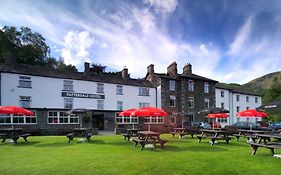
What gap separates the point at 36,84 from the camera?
2802cm

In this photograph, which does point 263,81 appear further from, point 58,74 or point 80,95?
point 58,74

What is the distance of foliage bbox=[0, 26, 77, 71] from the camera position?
144 ft

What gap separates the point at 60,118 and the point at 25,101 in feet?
14.3

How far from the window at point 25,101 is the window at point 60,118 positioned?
8.41 feet

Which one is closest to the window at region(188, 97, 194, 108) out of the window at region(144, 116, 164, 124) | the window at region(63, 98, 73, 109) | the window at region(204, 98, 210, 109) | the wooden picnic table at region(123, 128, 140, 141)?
the window at region(204, 98, 210, 109)

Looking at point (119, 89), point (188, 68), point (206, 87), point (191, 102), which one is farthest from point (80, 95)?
point (206, 87)

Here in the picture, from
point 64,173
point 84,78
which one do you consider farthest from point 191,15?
point 84,78

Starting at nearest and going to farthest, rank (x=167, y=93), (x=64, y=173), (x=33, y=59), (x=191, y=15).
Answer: (x=64, y=173) < (x=191, y=15) < (x=167, y=93) < (x=33, y=59)

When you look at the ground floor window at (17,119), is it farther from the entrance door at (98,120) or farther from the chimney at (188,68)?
the chimney at (188,68)

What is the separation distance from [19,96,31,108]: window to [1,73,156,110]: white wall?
34cm

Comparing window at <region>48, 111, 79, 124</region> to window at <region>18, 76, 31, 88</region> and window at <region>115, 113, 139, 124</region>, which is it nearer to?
window at <region>18, 76, 31, 88</region>

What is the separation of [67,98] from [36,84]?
13.0 feet

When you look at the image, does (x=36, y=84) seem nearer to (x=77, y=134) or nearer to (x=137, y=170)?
(x=77, y=134)

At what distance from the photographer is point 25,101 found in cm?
2720
